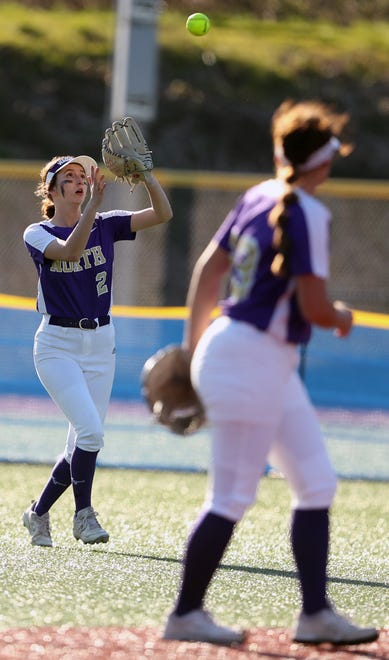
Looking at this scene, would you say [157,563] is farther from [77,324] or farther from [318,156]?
[318,156]

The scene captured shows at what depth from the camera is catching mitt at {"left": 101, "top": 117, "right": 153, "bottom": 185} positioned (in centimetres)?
555

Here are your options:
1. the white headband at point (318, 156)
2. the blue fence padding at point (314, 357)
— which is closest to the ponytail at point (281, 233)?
the white headband at point (318, 156)

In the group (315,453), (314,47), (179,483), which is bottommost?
(179,483)

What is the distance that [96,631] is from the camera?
4.22 metres

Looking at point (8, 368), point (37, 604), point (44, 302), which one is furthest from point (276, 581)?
point (8, 368)

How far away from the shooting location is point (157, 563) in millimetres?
5566

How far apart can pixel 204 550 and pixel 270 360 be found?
24.2 inches

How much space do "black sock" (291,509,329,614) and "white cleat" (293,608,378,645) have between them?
3 centimetres

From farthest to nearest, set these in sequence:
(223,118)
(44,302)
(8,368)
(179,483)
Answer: (223,118) < (8,368) < (179,483) < (44,302)

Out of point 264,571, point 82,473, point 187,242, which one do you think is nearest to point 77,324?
point 82,473

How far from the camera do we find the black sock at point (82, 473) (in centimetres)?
586

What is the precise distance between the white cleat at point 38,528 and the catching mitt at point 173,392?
1905 mm

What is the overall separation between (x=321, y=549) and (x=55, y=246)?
207cm

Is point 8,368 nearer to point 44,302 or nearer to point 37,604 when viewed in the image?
point 44,302
